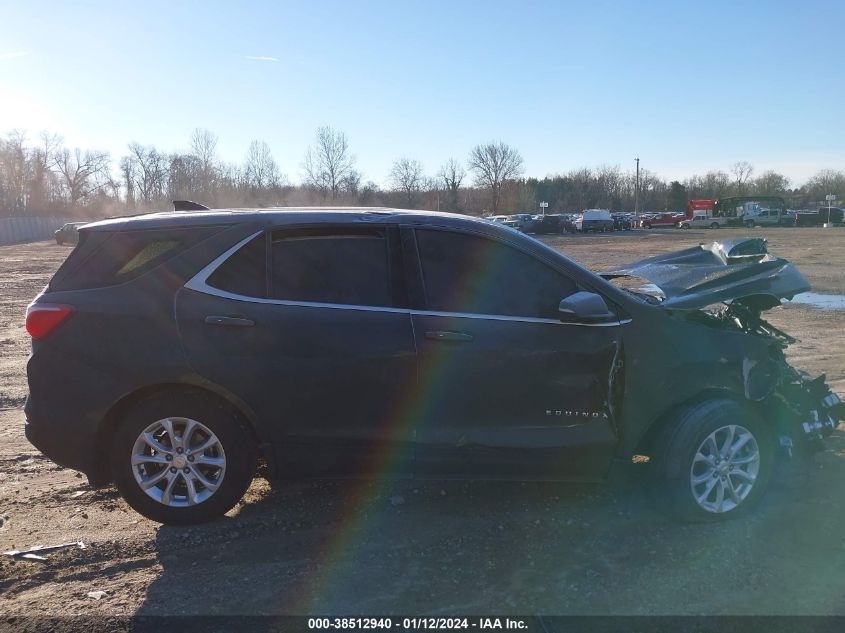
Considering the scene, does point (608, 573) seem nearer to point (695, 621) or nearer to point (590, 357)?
point (695, 621)

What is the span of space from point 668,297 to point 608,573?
6.45 feet

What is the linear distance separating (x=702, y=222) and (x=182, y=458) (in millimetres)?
75259

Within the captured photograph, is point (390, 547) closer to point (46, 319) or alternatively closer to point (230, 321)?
point (230, 321)

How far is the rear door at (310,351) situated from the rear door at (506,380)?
16 cm

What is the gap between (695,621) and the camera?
3.16 m

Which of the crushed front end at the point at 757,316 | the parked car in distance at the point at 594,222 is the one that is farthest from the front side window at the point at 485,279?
the parked car in distance at the point at 594,222

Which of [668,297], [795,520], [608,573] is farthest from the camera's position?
[668,297]

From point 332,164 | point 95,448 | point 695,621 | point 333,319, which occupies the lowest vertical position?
point 695,621

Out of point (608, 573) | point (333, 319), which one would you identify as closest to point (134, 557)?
point (333, 319)

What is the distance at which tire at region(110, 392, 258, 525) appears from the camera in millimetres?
3939

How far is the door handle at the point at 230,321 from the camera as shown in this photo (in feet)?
12.8

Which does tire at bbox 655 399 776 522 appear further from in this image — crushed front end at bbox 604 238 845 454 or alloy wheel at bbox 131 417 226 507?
alloy wheel at bbox 131 417 226 507

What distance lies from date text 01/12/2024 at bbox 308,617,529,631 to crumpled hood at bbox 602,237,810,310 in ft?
7.36

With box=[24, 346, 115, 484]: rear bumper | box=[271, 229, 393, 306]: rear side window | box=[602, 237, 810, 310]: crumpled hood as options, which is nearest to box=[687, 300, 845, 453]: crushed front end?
box=[602, 237, 810, 310]: crumpled hood
